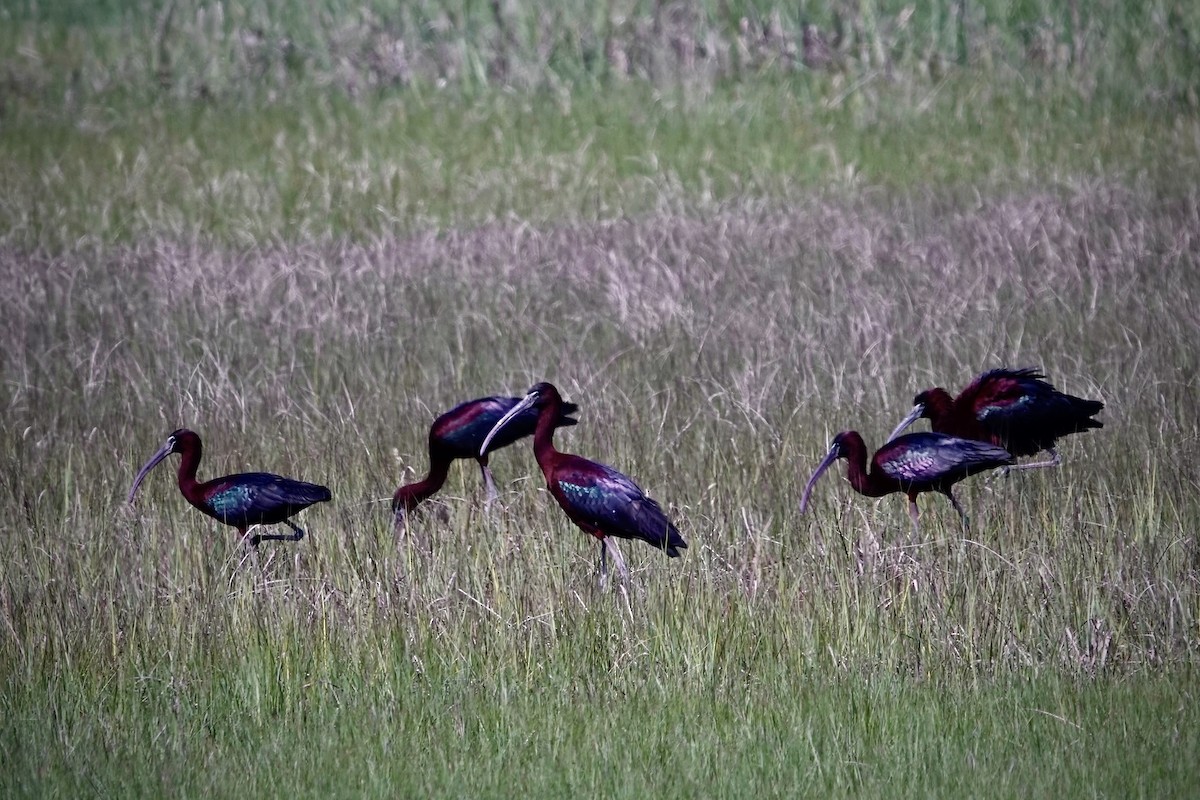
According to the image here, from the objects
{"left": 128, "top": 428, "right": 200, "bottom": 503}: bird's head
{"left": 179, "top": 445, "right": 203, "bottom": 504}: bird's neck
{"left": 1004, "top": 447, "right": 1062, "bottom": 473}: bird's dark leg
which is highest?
{"left": 128, "top": 428, "right": 200, "bottom": 503}: bird's head

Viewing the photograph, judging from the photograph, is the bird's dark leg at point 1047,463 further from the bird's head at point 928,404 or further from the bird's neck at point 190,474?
the bird's neck at point 190,474

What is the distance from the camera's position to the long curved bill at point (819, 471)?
5684mm

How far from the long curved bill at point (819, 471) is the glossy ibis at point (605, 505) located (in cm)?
59

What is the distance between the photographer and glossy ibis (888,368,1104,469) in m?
5.99

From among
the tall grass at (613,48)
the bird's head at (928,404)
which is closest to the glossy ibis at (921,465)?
the bird's head at (928,404)

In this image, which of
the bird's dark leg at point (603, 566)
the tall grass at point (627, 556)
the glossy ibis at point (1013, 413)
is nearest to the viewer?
the tall grass at point (627, 556)

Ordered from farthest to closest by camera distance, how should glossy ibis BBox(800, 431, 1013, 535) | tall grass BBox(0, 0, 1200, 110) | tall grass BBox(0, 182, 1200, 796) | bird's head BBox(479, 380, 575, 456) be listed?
tall grass BBox(0, 0, 1200, 110) → bird's head BBox(479, 380, 575, 456) → glossy ibis BBox(800, 431, 1013, 535) → tall grass BBox(0, 182, 1200, 796)

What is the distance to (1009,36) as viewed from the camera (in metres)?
16.4

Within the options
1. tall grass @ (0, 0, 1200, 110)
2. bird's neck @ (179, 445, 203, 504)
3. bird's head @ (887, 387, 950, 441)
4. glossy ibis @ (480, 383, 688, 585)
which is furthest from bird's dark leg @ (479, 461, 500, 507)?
tall grass @ (0, 0, 1200, 110)

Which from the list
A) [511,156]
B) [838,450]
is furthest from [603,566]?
[511,156]

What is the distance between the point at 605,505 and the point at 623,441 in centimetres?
150

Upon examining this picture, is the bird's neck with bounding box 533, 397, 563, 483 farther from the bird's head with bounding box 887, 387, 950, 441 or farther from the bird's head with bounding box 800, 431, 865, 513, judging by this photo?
the bird's head with bounding box 887, 387, 950, 441

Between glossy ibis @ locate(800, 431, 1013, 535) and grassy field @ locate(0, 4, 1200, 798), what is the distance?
0.48ft

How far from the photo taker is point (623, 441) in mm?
6785
